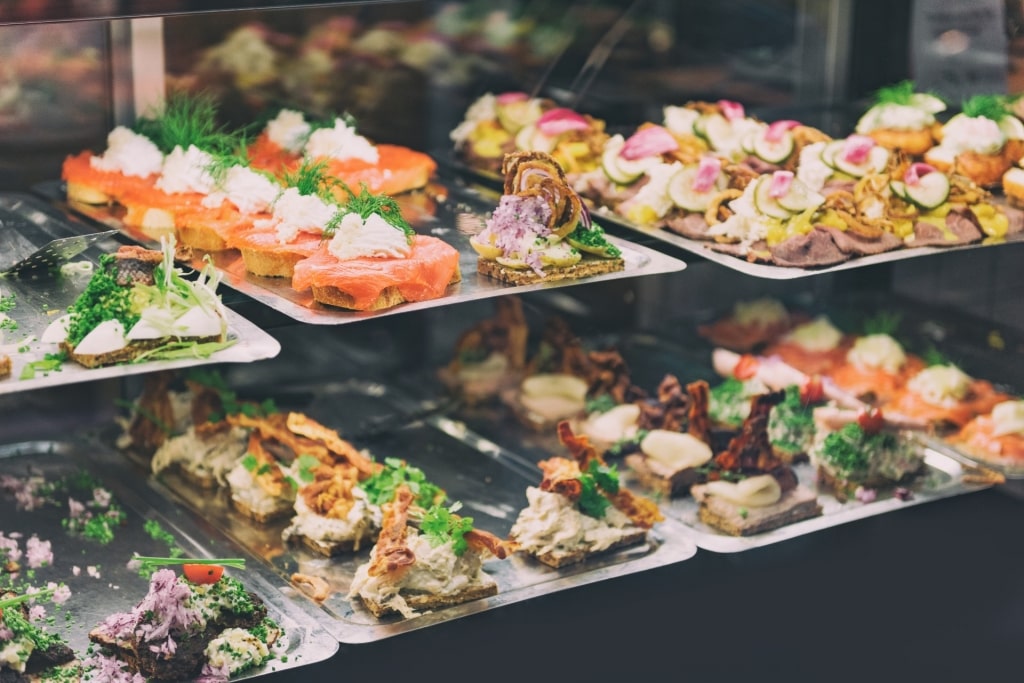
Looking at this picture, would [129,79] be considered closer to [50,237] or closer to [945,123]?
[50,237]

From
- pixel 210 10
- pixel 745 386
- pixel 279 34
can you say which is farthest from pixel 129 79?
pixel 745 386

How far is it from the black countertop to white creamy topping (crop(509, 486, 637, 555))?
0.11m

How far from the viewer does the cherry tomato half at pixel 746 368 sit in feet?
15.1

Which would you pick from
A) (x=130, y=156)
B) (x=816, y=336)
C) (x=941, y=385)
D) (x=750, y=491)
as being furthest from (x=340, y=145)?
(x=941, y=385)

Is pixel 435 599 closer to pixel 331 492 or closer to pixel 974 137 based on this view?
pixel 331 492

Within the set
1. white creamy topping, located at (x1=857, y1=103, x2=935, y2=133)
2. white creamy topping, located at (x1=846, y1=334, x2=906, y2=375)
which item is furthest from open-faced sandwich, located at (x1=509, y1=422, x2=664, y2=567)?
white creamy topping, located at (x1=857, y1=103, x2=935, y2=133)

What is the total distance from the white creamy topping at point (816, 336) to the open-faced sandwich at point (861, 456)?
0.51 m

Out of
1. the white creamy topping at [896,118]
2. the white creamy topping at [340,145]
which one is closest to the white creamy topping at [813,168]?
the white creamy topping at [896,118]

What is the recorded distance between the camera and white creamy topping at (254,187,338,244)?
334 centimetres

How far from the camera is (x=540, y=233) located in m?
3.31

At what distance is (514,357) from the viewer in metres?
4.65

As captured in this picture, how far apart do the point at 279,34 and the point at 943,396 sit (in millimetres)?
2175

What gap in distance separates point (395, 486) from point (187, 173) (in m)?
0.91

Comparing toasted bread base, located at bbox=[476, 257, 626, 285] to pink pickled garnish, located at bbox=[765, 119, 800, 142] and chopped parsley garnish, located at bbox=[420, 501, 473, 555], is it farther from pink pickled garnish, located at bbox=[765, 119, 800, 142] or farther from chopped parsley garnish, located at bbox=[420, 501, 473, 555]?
pink pickled garnish, located at bbox=[765, 119, 800, 142]
